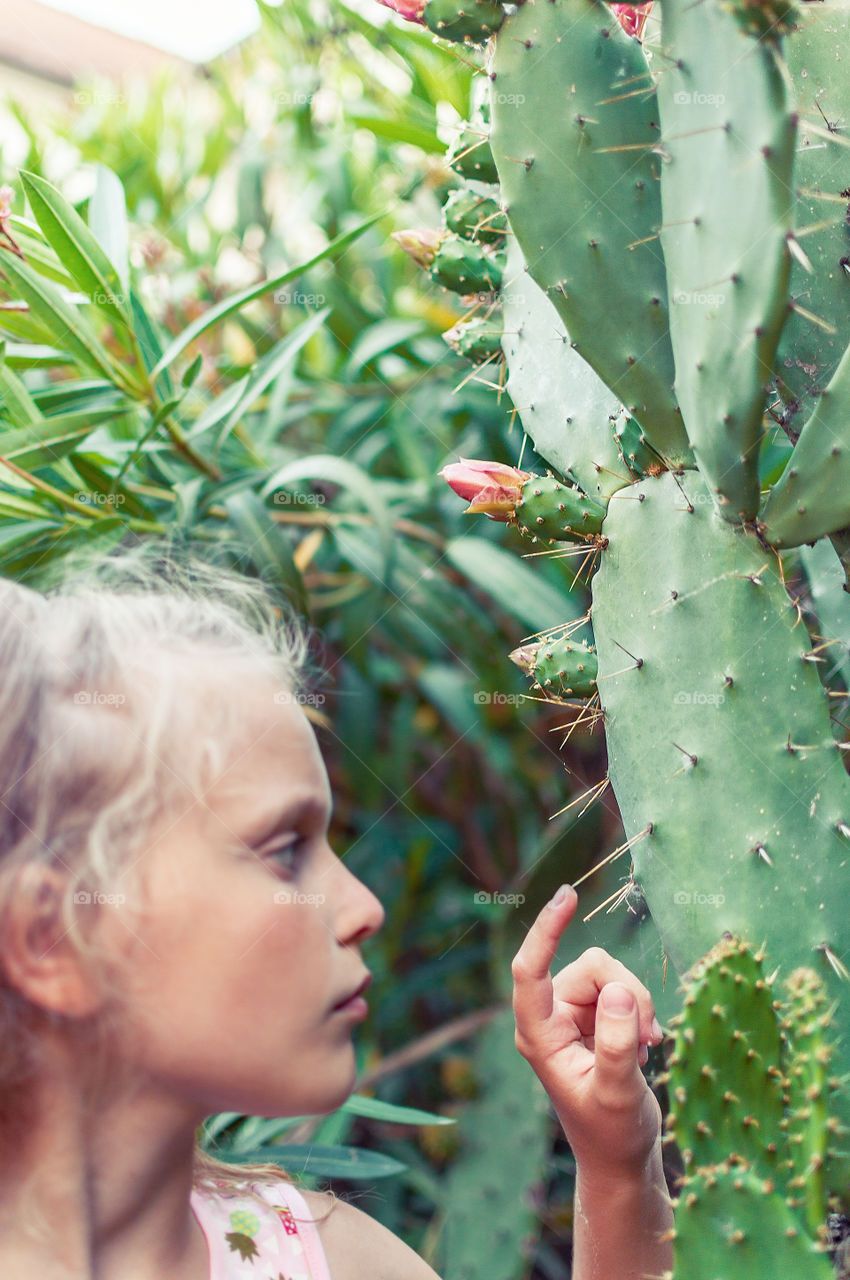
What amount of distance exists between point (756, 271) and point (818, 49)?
0.75 feet

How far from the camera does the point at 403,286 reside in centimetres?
165

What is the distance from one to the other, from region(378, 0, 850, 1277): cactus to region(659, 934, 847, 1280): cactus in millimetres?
21

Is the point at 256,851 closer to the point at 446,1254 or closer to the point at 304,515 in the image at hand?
the point at 304,515

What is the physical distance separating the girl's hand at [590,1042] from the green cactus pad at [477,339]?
480 mm

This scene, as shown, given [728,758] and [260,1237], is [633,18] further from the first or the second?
[260,1237]

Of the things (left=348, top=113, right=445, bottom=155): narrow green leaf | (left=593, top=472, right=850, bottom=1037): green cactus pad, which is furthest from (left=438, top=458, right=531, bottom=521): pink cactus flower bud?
(left=348, top=113, right=445, bottom=155): narrow green leaf

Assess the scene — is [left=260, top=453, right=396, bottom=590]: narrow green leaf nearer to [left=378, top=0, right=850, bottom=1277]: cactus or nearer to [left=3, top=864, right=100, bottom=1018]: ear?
[left=378, top=0, right=850, bottom=1277]: cactus

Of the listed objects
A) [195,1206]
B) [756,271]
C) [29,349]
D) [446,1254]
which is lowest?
[446,1254]

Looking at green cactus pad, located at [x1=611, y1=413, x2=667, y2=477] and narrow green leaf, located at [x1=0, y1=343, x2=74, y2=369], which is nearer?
green cactus pad, located at [x1=611, y1=413, x2=667, y2=477]

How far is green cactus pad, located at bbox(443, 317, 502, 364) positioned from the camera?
87 cm

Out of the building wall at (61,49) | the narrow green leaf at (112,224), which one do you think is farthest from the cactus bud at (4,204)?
the building wall at (61,49)

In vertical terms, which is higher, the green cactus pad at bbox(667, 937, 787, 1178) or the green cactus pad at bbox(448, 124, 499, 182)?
the green cactus pad at bbox(448, 124, 499, 182)

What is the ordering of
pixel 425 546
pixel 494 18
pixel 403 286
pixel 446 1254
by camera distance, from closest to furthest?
pixel 494 18
pixel 446 1254
pixel 425 546
pixel 403 286

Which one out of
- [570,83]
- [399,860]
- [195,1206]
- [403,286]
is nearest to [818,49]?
[570,83]
